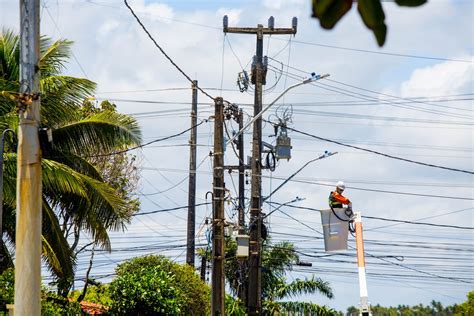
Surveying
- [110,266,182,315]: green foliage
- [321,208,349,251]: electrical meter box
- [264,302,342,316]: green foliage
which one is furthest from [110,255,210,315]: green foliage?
[264,302,342,316]: green foliage

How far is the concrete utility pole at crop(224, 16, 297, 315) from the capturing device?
32.8 m

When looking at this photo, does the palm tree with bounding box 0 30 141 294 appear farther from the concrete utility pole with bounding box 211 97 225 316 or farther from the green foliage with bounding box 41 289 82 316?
the concrete utility pole with bounding box 211 97 225 316

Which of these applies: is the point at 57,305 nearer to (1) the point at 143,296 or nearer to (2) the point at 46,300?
(2) the point at 46,300

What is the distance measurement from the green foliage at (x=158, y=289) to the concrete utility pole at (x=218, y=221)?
327 cm

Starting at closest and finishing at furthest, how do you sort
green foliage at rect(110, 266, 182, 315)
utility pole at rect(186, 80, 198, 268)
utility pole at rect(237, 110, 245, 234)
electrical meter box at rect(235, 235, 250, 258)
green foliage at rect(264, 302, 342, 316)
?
1. green foliage at rect(110, 266, 182, 315)
2. electrical meter box at rect(235, 235, 250, 258)
3. utility pole at rect(237, 110, 245, 234)
4. utility pole at rect(186, 80, 198, 268)
5. green foliage at rect(264, 302, 342, 316)

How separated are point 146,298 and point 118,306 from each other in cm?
78

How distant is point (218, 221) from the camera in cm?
2517

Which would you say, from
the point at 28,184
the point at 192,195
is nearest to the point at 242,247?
the point at 192,195

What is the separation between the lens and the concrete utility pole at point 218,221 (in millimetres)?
25031

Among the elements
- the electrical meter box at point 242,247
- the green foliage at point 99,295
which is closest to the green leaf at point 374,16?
the green foliage at point 99,295

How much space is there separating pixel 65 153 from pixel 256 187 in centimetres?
1093

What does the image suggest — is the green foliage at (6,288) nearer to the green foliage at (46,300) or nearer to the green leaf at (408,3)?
the green foliage at (46,300)

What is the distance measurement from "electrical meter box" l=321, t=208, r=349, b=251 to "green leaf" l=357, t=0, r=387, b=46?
66.9 ft

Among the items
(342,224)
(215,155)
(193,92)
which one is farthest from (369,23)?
(193,92)
